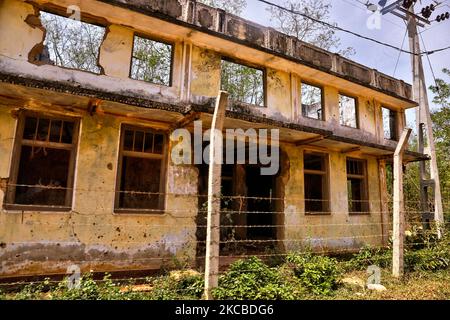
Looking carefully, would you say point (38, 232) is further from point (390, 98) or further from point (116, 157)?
point (390, 98)

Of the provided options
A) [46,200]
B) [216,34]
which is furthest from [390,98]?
[46,200]

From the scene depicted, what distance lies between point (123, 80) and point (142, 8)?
5.71ft

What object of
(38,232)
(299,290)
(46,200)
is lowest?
(299,290)

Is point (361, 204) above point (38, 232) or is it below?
above

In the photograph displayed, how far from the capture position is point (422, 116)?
1110 cm

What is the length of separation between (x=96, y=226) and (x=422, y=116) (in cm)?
1141

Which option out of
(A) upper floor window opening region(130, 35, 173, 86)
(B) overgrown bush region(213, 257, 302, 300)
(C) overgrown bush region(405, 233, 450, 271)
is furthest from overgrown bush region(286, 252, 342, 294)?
(A) upper floor window opening region(130, 35, 173, 86)

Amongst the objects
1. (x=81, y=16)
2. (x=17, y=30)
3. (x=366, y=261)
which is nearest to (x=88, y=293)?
(x=17, y=30)

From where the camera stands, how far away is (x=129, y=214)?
22.1 feet

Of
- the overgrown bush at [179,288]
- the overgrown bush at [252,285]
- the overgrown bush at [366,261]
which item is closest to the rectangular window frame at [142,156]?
the overgrown bush at [179,288]

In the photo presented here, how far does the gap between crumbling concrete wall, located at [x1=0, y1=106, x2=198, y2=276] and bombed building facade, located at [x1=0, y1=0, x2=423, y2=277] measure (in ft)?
0.07

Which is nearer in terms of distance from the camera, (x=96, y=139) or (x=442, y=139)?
(x=96, y=139)

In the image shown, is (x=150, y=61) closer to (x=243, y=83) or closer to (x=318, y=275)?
(x=243, y=83)
